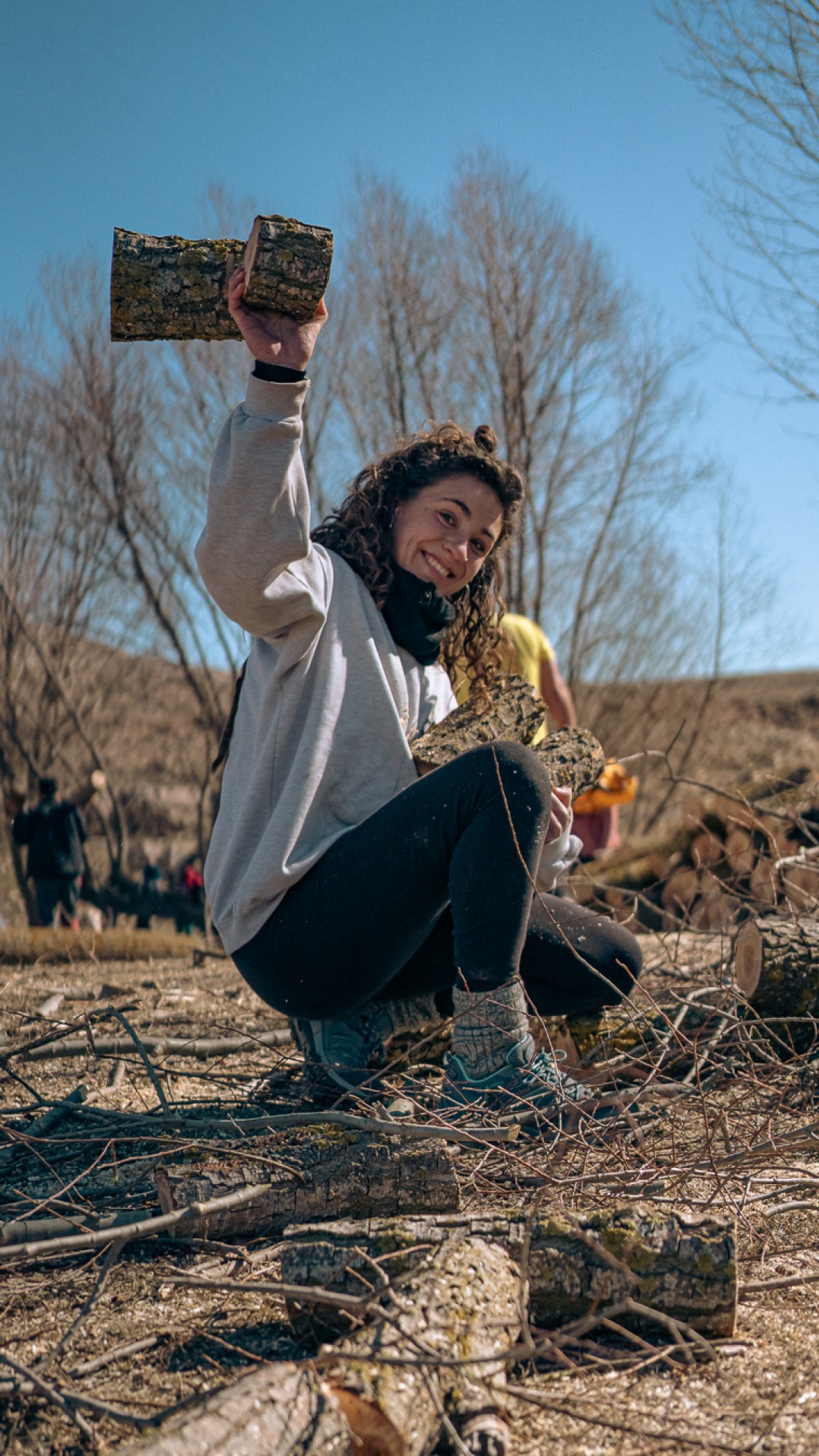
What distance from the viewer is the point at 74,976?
4504 millimetres

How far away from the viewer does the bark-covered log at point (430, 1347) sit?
111 centimetres

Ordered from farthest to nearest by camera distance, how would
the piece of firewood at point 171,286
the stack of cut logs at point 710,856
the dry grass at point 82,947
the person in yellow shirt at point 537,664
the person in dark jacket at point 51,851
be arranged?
the person in dark jacket at point 51,851 < the stack of cut logs at point 710,856 < the dry grass at point 82,947 < the person in yellow shirt at point 537,664 < the piece of firewood at point 171,286

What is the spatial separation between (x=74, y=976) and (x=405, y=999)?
7.80 ft

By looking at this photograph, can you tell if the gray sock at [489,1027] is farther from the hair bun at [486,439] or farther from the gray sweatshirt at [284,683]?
the hair bun at [486,439]

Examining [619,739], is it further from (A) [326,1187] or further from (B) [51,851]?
(A) [326,1187]

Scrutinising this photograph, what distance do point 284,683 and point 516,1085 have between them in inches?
35.5

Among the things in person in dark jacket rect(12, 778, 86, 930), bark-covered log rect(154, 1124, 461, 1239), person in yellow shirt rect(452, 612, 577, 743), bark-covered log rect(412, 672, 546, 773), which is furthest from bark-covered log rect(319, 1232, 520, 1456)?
person in dark jacket rect(12, 778, 86, 930)

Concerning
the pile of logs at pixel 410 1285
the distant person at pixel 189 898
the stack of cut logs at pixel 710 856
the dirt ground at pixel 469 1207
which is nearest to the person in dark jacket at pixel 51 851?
the distant person at pixel 189 898

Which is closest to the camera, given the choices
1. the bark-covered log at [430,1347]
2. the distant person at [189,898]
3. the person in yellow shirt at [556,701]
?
the bark-covered log at [430,1347]

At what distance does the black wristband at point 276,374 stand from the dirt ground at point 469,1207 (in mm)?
1277

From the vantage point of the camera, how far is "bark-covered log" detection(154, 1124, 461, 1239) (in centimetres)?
174

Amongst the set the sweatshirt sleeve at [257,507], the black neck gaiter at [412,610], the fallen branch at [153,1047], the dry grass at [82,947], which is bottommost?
the dry grass at [82,947]

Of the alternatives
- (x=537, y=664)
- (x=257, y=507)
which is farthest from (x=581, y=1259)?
(x=537, y=664)

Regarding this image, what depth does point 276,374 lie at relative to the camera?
2.07 metres
